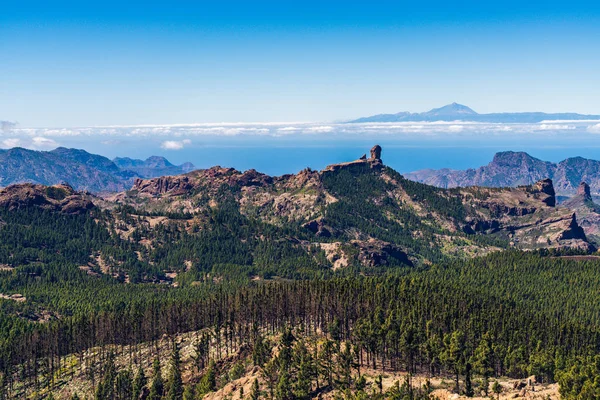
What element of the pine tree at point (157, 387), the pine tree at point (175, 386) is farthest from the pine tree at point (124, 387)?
the pine tree at point (175, 386)

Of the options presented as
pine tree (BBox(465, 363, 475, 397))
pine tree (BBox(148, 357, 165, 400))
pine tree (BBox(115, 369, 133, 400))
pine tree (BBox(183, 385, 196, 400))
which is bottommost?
pine tree (BBox(115, 369, 133, 400))

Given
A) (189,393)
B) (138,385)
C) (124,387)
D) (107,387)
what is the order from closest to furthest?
(189,393) → (138,385) → (107,387) → (124,387)

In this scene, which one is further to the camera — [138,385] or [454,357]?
[138,385]

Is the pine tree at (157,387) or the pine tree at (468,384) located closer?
the pine tree at (468,384)

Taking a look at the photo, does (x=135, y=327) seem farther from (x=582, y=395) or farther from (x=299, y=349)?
(x=582, y=395)

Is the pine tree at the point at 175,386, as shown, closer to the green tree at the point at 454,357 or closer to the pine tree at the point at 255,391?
the pine tree at the point at 255,391

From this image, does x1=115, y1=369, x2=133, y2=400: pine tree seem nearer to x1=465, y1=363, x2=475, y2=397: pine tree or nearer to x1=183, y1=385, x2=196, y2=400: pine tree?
x1=183, y1=385, x2=196, y2=400: pine tree

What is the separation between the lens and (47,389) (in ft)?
564

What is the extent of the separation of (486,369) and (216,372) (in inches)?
2941

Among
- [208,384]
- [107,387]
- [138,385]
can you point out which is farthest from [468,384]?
[107,387]

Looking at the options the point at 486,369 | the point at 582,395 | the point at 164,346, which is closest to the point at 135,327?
the point at 164,346

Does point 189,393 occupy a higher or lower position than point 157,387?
higher

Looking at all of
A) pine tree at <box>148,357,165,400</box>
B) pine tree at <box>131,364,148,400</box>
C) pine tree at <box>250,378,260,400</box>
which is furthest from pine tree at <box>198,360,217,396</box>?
pine tree at <box>131,364,148,400</box>

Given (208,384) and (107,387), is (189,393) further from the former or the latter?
(107,387)
